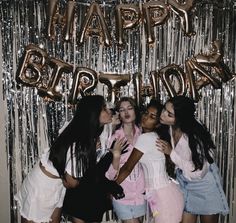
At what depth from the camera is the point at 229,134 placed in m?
3.43

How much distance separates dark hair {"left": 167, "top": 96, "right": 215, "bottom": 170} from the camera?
2.60 metres

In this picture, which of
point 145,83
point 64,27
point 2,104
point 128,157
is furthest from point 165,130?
point 2,104

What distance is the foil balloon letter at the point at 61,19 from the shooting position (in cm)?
295

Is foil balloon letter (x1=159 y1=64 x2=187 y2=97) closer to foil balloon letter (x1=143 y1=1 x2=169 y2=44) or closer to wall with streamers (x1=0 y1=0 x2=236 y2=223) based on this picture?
wall with streamers (x1=0 y1=0 x2=236 y2=223)

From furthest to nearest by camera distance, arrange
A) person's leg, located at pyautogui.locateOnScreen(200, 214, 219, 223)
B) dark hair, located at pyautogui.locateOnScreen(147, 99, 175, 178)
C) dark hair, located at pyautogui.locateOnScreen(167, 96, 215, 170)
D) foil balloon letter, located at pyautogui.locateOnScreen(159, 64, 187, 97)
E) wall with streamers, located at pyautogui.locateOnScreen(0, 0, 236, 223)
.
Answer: foil balloon letter, located at pyautogui.locateOnScreen(159, 64, 187, 97), wall with streamers, located at pyautogui.locateOnScreen(0, 0, 236, 223), person's leg, located at pyautogui.locateOnScreen(200, 214, 219, 223), dark hair, located at pyautogui.locateOnScreen(147, 99, 175, 178), dark hair, located at pyautogui.locateOnScreen(167, 96, 215, 170)

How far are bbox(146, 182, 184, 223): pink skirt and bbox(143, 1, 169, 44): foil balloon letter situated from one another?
131 centimetres

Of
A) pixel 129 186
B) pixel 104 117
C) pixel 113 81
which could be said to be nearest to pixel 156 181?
pixel 129 186

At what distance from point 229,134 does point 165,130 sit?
0.93 meters

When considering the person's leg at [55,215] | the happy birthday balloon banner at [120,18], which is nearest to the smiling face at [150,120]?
the happy birthday balloon banner at [120,18]

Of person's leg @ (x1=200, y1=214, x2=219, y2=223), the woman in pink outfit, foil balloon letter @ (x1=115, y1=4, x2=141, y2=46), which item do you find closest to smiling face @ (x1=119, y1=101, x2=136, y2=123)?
the woman in pink outfit

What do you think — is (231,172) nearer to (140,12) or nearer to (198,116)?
(198,116)

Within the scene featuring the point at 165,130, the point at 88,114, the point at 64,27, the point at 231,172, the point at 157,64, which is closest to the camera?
the point at 88,114

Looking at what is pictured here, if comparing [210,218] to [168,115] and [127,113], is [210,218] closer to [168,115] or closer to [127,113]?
[168,115]

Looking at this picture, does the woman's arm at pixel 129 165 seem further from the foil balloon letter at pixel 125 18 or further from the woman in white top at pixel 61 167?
the foil balloon letter at pixel 125 18
